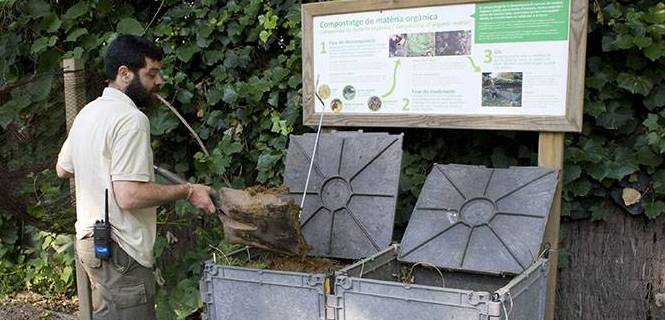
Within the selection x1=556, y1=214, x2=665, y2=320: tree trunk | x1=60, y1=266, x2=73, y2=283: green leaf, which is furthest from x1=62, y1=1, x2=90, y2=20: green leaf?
x1=556, y1=214, x2=665, y2=320: tree trunk

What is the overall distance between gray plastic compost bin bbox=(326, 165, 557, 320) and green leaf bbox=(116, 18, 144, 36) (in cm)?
256

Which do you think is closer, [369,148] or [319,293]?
[319,293]

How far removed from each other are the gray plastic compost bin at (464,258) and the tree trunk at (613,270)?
26.7 inches

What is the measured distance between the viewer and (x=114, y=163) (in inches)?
103

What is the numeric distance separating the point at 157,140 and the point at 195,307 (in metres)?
1.36

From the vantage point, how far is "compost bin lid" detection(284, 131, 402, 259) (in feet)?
10.3

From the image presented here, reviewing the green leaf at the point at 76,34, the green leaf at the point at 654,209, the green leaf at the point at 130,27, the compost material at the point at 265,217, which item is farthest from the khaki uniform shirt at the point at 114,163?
the green leaf at the point at 654,209

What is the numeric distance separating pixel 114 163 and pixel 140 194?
171 mm

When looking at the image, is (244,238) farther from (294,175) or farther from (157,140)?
(157,140)

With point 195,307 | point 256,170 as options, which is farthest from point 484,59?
point 195,307

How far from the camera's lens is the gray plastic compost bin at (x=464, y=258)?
2416 mm

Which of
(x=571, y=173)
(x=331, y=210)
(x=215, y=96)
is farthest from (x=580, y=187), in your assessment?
(x=215, y=96)

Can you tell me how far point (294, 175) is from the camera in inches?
134

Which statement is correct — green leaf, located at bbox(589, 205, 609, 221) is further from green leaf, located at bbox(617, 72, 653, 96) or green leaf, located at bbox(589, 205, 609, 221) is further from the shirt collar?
the shirt collar
